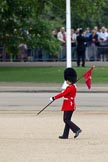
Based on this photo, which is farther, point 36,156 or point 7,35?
point 7,35

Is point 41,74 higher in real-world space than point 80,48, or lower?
lower

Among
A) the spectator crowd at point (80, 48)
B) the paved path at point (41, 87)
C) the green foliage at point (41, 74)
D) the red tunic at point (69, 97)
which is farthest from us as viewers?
the spectator crowd at point (80, 48)

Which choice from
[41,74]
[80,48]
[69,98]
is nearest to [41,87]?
[41,74]

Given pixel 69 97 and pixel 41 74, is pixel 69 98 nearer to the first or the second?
pixel 69 97

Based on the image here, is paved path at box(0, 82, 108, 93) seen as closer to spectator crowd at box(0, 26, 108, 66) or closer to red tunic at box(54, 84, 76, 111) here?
spectator crowd at box(0, 26, 108, 66)

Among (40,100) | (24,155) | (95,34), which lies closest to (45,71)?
(95,34)

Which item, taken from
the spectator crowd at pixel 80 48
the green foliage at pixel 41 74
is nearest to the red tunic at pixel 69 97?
the green foliage at pixel 41 74

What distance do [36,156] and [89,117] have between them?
6290 millimetres

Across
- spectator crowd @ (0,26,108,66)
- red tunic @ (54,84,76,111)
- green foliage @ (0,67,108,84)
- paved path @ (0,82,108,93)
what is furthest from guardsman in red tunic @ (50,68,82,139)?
spectator crowd @ (0,26,108,66)

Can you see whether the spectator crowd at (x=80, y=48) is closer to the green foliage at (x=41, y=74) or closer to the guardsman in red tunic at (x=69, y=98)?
the green foliage at (x=41, y=74)

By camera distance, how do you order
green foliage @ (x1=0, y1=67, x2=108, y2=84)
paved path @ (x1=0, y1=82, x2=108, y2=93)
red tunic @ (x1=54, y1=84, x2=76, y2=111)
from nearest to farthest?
red tunic @ (x1=54, y1=84, x2=76, y2=111)
paved path @ (x1=0, y1=82, x2=108, y2=93)
green foliage @ (x1=0, y1=67, x2=108, y2=84)

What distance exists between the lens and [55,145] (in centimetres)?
1427

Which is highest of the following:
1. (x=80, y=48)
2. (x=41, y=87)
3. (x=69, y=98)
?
(x=69, y=98)

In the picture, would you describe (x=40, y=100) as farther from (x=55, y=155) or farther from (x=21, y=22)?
(x=21, y=22)
